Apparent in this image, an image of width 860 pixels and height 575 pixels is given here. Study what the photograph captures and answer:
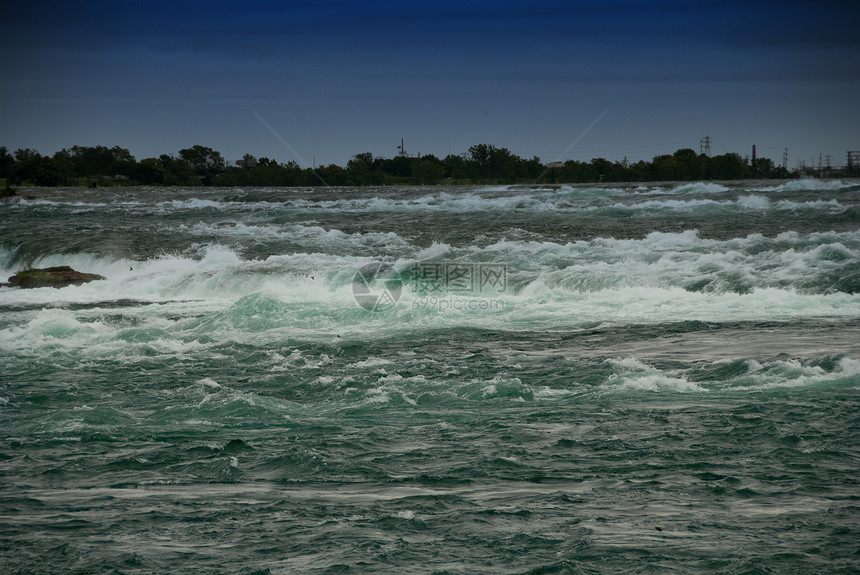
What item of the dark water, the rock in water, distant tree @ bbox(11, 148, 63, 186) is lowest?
the dark water

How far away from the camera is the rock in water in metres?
19.2

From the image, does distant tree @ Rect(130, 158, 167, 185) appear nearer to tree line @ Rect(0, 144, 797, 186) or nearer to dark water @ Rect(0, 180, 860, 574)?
tree line @ Rect(0, 144, 797, 186)

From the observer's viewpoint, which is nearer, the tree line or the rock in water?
the rock in water

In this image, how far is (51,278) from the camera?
63.8 feet

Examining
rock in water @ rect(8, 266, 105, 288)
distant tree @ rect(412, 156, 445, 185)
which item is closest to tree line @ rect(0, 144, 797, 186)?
distant tree @ rect(412, 156, 445, 185)

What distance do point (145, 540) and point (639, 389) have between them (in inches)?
216

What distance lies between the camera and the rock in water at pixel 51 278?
1925cm

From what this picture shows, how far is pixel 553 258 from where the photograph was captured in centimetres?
2030

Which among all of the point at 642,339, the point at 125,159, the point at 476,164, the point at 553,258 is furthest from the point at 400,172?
the point at 642,339

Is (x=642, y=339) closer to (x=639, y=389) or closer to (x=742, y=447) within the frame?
(x=639, y=389)

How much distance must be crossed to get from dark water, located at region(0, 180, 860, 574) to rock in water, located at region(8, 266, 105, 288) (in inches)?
25.3

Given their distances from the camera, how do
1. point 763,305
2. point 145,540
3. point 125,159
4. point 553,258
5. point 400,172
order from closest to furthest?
point 145,540, point 763,305, point 553,258, point 400,172, point 125,159

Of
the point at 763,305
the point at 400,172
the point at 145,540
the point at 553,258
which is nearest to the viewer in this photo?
the point at 145,540

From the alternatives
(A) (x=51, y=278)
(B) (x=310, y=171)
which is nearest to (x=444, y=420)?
(A) (x=51, y=278)
